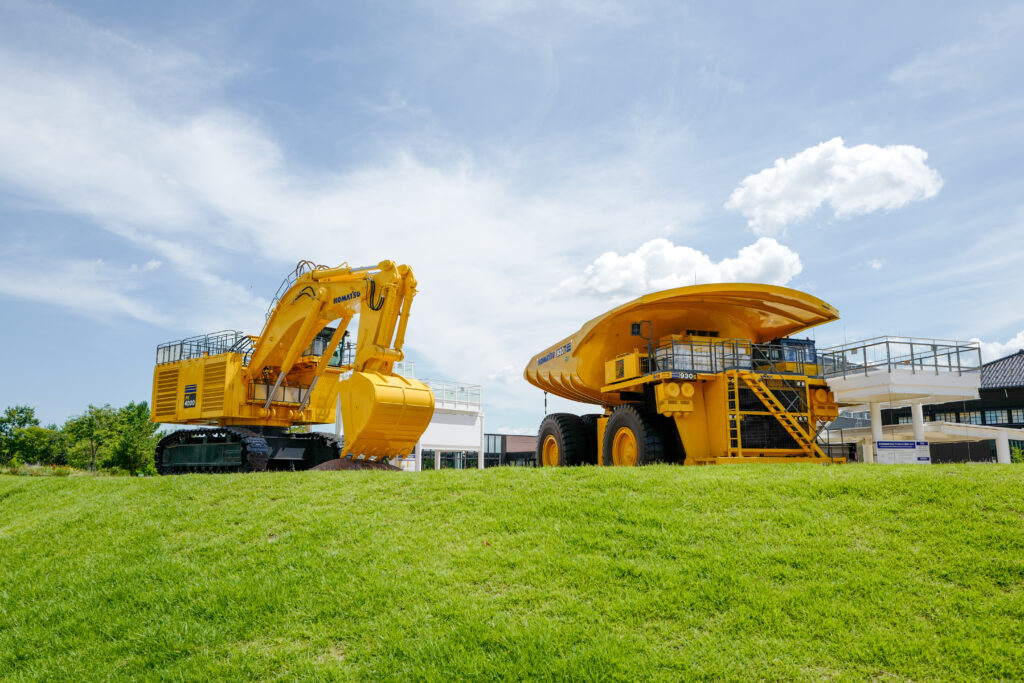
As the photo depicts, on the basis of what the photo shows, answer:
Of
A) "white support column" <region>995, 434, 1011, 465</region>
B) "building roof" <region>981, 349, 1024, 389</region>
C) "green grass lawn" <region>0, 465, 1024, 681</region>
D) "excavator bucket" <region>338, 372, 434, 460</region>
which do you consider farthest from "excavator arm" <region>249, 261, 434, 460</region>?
"building roof" <region>981, 349, 1024, 389</region>

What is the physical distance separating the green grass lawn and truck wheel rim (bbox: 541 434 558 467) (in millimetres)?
7897

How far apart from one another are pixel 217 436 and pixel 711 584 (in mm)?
15941

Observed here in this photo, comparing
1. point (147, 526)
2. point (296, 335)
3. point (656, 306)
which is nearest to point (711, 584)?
point (147, 526)

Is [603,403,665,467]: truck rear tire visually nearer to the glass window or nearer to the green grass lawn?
the green grass lawn

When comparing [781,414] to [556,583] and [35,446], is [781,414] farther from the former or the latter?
[35,446]

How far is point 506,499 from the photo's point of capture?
8.68 m

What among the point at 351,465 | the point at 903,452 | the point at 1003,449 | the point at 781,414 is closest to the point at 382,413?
the point at 351,465

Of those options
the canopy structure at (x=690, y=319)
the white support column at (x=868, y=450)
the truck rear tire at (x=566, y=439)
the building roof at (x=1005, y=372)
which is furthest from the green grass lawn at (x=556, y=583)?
the building roof at (x=1005, y=372)

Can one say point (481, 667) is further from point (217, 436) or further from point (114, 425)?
point (114, 425)

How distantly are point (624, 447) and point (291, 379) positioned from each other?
377 inches

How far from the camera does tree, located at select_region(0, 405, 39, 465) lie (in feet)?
151

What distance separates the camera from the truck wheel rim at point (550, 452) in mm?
17625

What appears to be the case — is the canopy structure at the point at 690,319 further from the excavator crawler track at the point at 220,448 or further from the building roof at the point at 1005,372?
the building roof at the point at 1005,372

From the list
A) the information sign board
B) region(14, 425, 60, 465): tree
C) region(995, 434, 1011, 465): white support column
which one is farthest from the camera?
region(14, 425, 60, 465): tree
